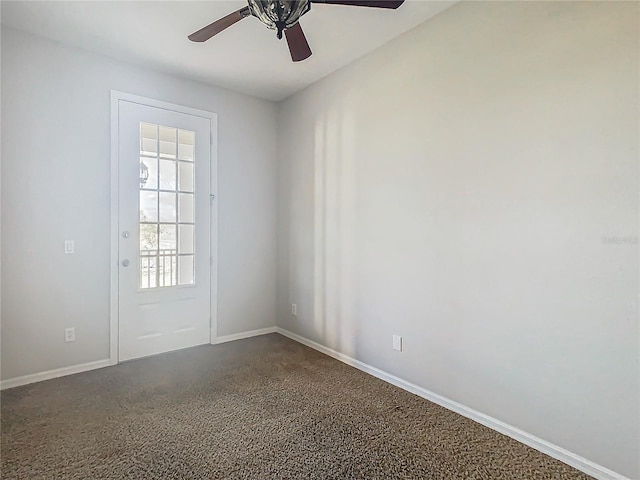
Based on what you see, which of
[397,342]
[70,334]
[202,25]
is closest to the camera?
[202,25]

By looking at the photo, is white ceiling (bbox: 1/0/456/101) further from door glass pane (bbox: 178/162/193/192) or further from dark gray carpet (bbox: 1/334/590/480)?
dark gray carpet (bbox: 1/334/590/480)

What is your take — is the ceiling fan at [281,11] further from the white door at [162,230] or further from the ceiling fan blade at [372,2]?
the white door at [162,230]

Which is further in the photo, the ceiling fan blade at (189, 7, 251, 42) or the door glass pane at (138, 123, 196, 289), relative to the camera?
the door glass pane at (138, 123, 196, 289)

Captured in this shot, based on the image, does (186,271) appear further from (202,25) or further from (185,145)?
(202,25)

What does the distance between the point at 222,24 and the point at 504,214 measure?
1.98 m

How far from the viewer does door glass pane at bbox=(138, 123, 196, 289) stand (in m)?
3.32

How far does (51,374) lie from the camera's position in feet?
9.39

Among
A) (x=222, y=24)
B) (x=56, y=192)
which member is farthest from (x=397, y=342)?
(x=56, y=192)

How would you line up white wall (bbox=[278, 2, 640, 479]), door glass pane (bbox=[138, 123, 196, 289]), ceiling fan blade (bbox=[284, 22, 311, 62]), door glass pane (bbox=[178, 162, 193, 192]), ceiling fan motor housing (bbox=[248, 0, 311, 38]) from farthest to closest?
door glass pane (bbox=[178, 162, 193, 192]), door glass pane (bbox=[138, 123, 196, 289]), ceiling fan blade (bbox=[284, 22, 311, 62]), white wall (bbox=[278, 2, 640, 479]), ceiling fan motor housing (bbox=[248, 0, 311, 38])

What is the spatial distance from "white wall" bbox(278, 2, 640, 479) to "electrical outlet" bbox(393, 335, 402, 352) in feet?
0.22

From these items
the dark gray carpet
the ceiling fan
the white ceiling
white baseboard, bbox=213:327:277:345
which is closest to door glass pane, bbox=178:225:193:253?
white baseboard, bbox=213:327:277:345

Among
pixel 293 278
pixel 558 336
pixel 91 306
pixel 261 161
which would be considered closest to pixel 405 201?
pixel 558 336

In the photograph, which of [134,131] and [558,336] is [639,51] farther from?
[134,131]

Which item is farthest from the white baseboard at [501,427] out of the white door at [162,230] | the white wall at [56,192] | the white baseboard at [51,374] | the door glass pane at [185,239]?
the white wall at [56,192]
